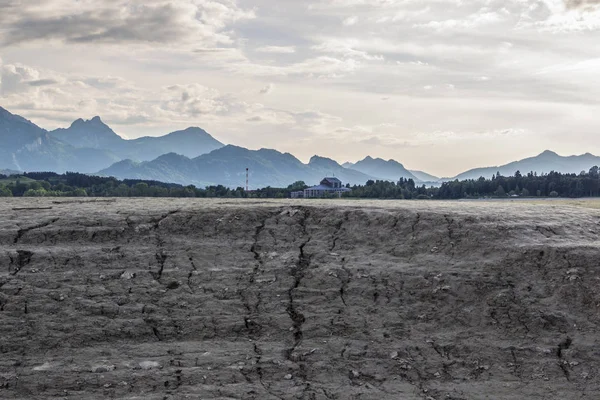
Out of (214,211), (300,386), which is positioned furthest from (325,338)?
(214,211)

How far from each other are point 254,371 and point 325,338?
2.62 metres

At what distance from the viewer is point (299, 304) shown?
66.2 ft

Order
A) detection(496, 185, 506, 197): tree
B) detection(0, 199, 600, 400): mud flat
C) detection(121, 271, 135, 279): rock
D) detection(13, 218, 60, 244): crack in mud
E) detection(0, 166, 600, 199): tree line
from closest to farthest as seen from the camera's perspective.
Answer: detection(0, 199, 600, 400): mud flat, detection(121, 271, 135, 279): rock, detection(13, 218, 60, 244): crack in mud, detection(0, 166, 600, 199): tree line, detection(496, 185, 506, 197): tree

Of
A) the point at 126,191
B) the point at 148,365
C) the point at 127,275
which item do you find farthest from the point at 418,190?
the point at 148,365

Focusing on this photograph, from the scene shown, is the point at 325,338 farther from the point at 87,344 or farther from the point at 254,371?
the point at 87,344

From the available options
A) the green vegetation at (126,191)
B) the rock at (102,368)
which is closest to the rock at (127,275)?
the rock at (102,368)

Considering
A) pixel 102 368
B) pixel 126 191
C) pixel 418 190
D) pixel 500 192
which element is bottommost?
pixel 102 368

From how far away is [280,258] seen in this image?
22812mm

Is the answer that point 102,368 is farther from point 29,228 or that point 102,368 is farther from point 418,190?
point 418,190

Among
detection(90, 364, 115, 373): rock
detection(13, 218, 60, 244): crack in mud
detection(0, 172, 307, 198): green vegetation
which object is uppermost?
detection(0, 172, 307, 198): green vegetation

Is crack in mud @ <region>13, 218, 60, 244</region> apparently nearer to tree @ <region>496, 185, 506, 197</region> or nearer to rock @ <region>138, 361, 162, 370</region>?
rock @ <region>138, 361, 162, 370</region>

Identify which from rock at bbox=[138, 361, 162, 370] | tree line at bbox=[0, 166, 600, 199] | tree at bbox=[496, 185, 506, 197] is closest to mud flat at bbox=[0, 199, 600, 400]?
rock at bbox=[138, 361, 162, 370]

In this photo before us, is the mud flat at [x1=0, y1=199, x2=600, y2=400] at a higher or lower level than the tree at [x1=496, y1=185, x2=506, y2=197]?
lower

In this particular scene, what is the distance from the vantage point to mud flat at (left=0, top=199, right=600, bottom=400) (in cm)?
1681
